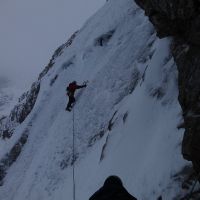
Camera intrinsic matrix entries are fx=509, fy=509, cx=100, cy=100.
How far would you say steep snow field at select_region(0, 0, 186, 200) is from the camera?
555 inches

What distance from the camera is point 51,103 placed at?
2995 cm

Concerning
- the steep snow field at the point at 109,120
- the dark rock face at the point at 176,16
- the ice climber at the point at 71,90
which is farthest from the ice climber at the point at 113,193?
the ice climber at the point at 71,90

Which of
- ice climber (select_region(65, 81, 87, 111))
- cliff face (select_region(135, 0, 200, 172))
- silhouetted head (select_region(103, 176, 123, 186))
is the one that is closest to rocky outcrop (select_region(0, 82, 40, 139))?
ice climber (select_region(65, 81, 87, 111))

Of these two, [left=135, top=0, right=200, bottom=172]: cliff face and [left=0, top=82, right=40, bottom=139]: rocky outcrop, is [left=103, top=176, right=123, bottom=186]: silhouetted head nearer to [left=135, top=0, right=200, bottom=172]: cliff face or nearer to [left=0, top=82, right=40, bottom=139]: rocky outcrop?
[left=135, top=0, right=200, bottom=172]: cliff face

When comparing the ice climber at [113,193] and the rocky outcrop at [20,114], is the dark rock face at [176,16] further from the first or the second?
the rocky outcrop at [20,114]

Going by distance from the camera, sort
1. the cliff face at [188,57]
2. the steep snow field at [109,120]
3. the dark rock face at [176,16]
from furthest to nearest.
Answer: the steep snow field at [109,120]
the dark rock face at [176,16]
the cliff face at [188,57]

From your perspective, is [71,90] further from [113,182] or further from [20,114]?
Result: [113,182]

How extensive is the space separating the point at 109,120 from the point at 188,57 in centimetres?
1147

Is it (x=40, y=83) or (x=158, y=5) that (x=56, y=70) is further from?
(x=158, y=5)

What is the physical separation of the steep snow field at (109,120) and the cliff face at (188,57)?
1.74m

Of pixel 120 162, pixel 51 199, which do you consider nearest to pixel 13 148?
pixel 51 199

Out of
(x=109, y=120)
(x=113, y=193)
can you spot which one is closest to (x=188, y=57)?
(x=113, y=193)

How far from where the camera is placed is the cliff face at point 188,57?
10523mm

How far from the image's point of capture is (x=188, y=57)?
12.0 metres
